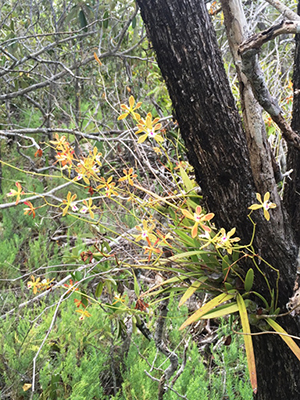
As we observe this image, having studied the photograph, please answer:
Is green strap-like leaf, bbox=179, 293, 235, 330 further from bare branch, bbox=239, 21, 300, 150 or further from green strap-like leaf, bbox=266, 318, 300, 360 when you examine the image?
bare branch, bbox=239, 21, 300, 150

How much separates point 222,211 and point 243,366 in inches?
46.0

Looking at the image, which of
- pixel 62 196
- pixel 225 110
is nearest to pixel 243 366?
pixel 225 110

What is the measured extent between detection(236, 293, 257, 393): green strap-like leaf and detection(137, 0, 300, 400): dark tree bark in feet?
0.40

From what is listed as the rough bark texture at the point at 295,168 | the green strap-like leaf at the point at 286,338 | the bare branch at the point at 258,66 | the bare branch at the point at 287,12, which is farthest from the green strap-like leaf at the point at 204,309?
the bare branch at the point at 287,12

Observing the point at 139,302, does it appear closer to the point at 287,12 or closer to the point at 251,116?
the point at 251,116

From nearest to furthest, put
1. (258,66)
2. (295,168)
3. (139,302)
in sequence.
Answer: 1. (258,66)
2. (295,168)
3. (139,302)

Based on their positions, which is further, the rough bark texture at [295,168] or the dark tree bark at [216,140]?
the rough bark texture at [295,168]

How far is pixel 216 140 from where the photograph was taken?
3.75 ft

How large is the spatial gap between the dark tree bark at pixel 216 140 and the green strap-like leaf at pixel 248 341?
12 cm

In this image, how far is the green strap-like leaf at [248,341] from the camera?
99 centimetres

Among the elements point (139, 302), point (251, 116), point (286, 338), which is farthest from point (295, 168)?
point (139, 302)

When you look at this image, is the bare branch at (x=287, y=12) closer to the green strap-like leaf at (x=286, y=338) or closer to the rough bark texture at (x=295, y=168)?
the rough bark texture at (x=295, y=168)

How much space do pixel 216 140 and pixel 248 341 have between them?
2.04 feet

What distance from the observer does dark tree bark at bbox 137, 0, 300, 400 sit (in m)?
1.09
